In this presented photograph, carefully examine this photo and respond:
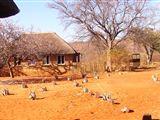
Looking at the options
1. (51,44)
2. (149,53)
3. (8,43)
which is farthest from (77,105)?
(149,53)

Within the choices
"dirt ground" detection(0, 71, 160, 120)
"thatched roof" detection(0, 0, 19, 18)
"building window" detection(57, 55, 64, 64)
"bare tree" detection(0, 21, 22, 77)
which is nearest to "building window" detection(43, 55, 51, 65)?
"building window" detection(57, 55, 64, 64)

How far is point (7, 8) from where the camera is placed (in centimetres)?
544

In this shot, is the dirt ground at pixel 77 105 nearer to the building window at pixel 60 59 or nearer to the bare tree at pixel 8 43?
the bare tree at pixel 8 43

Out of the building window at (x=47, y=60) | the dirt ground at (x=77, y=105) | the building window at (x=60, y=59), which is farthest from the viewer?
the building window at (x=60, y=59)

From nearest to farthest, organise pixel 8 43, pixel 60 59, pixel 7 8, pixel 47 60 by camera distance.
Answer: pixel 7 8 < pixel 8 43 < pixel 47 60 < pixel 60 59

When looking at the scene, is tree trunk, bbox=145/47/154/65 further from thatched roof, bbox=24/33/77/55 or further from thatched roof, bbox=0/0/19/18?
thatched roof, bbox=0/0/19/18

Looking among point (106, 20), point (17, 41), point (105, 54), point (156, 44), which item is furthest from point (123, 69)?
point (156, 44)

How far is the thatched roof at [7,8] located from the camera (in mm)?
5305

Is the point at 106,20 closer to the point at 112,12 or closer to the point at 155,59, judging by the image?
the point at 112,12

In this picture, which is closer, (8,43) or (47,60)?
(8,43)

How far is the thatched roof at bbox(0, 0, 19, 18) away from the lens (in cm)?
530

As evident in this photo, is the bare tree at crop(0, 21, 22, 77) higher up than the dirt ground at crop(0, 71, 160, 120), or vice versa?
the bare tree at crop(0, 21, 22, 77)

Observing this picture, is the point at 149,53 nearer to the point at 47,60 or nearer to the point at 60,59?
the point at 60,59

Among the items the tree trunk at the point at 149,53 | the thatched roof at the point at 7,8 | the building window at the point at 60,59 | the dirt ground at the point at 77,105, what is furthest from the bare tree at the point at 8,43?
the tree trunk at the point at 149,53
